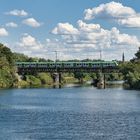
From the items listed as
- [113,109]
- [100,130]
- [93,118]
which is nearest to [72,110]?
[113,109]

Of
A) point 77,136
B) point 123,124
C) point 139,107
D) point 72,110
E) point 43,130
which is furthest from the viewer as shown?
point 139,107

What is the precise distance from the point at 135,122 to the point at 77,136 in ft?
56.2

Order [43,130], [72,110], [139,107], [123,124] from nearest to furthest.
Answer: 1. [43,130]
2. [123,124]
3. [72,110]
4. [139,107]

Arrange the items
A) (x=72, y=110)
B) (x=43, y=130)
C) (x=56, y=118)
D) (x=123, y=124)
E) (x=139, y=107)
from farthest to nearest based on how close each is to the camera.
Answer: (x=139, y=107), (x=72, y=110), (x=56, y=118), (x=123, y=124), (x=43, y=130)

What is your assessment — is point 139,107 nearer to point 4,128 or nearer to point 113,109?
point 113,109

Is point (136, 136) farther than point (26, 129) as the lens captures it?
No

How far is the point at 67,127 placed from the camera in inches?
3191

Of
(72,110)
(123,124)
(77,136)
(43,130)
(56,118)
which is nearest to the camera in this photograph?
(77,136)

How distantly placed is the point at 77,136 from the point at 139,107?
46669mm

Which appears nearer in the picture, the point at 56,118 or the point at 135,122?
the point at 135,122

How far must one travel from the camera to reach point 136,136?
72.8 meters

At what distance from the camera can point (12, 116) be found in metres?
94.7

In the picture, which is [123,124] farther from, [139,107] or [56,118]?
[139,107]

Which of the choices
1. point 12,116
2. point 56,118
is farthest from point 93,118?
point 12,116
